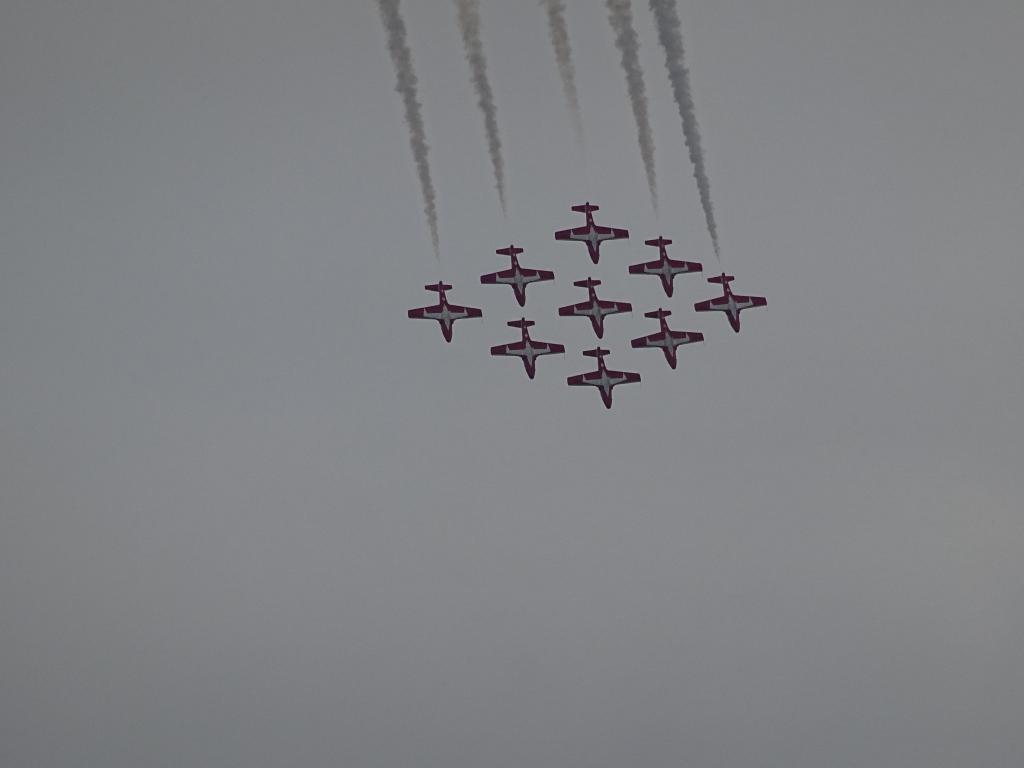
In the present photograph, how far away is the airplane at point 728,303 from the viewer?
5922 centimetres

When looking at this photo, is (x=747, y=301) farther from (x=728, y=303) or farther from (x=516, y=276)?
(x=516, y=276)

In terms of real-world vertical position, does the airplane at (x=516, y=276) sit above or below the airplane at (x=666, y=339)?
above

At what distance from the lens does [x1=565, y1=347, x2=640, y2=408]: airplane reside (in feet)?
193

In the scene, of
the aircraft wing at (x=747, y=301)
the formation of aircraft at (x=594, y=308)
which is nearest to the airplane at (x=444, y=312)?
the formation of aircraft at (x=594, y=308)

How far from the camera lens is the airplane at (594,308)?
2266 inches

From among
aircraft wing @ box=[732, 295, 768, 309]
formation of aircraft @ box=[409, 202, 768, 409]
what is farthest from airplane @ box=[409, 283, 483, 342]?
aircraft wing @ box=[732, 295, 768, 309]

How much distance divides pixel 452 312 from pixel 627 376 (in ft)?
19.5

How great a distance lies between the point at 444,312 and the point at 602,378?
5.39 meters

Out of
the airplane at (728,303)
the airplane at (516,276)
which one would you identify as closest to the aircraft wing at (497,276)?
the airplane at (516,276)

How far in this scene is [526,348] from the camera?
2291 inches

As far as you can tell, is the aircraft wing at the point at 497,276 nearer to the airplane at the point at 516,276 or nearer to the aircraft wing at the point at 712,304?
the airplane at the point at 516,276

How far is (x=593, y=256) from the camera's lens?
2242 inches

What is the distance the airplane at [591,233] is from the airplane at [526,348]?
2.95 meters

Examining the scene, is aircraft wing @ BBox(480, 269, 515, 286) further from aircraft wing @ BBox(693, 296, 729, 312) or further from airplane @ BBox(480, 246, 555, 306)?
aircraft wing @ BBox(693, 296, 729, 312)
